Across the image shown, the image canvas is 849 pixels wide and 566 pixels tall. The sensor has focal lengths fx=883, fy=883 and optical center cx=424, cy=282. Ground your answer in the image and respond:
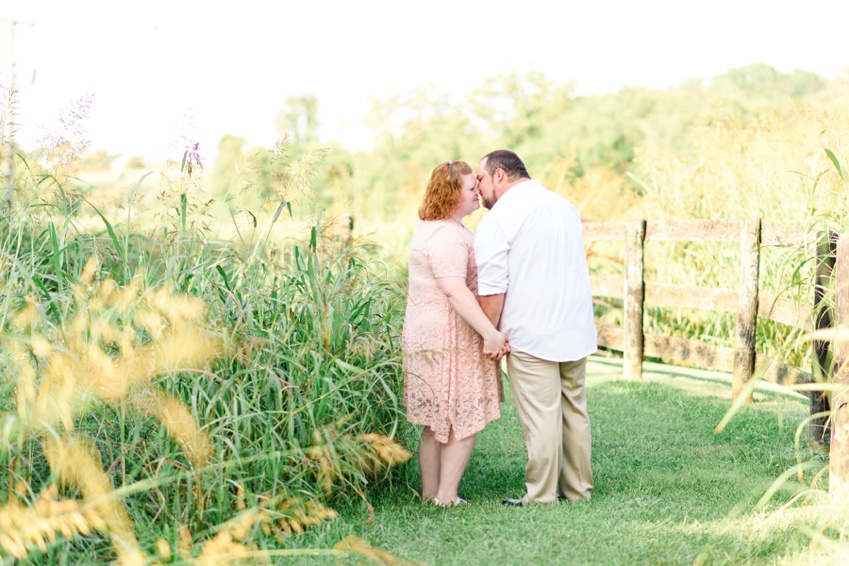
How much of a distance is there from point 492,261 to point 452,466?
3.23ft

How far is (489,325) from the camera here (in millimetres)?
4094

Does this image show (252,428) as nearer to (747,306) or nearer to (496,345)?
(496,345)

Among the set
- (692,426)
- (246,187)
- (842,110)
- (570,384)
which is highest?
(842,110)

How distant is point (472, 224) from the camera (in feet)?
41.4

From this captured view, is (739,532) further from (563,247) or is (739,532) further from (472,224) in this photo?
(472,224)

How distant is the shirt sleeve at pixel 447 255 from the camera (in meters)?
4.10

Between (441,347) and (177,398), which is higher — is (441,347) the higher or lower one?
the higher one

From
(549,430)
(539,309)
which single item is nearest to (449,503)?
(549,430)

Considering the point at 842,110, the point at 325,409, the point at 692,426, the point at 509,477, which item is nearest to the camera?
the point at 325,409

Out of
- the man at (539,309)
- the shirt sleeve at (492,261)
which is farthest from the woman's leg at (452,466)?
the shirt sleeve at (492,261)

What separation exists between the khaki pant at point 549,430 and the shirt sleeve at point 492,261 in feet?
1.14

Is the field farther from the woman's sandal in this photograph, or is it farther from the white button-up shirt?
the white button-up shirt

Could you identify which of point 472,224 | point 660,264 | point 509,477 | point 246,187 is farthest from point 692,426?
point 472,224

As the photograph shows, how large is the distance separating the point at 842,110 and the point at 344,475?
21.1 feet
